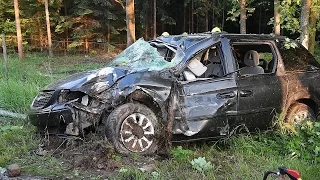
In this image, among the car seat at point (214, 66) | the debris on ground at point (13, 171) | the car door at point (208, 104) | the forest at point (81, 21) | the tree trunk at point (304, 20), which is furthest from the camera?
the forest at point (81, 21)

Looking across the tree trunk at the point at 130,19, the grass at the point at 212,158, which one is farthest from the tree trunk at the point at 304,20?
the tree trunk at the point at 130,19

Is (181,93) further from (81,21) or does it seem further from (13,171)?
(81,21)

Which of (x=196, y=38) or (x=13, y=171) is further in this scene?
(x=196, y=38)

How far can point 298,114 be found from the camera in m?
5.99

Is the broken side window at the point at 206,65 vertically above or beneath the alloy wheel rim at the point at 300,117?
above

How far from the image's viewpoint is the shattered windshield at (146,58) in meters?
5.32

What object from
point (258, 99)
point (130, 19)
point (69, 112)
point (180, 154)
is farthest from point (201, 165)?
point (130, 19)

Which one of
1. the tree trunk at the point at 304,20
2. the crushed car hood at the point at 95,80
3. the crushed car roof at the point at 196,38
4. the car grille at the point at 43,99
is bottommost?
the car grille at the point at 43,99

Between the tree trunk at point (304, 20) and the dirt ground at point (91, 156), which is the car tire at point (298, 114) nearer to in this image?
the dirt ground at point (91, 156)

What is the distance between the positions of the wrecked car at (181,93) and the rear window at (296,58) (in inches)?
0.8

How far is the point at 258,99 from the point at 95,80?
238cm

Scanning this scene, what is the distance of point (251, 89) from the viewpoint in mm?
5461

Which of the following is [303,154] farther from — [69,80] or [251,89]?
[69,80]

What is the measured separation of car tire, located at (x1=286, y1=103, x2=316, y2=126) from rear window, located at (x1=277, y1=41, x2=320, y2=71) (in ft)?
1.99
